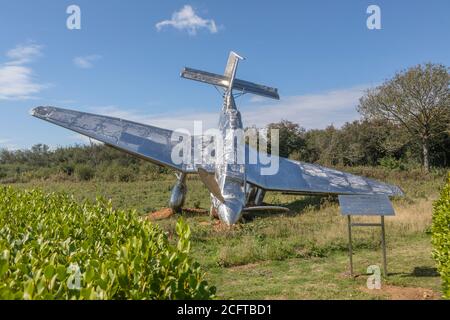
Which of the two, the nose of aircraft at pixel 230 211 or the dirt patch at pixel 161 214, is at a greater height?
the nose of aircraft at pixel 230 211

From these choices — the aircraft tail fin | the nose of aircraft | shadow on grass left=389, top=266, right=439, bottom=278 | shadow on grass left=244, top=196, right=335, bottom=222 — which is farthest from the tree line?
shadow on grass left=389, top=266, right=439, bottom=278

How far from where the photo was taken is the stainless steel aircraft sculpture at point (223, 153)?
1666cm

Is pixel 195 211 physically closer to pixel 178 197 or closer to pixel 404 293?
pixel 178 197

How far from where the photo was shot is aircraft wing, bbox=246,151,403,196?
1798 cm

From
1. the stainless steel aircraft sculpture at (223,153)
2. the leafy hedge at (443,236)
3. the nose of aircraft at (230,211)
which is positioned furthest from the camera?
the stainless steel aircraft sculpture at (223,153)

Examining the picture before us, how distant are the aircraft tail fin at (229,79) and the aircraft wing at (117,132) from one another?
306 centimetres

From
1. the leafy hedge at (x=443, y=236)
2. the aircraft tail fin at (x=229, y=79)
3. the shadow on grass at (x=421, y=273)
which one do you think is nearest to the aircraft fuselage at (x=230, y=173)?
the aircraft tail fin at (x=229, y=79)

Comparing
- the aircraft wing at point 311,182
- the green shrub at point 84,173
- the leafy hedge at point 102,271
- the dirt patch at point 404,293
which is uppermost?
the green shrub at point 84,173

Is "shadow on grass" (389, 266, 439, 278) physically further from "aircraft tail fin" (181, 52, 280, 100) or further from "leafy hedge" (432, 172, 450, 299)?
"aircraft tail fin" (181, 52, 280, 100)

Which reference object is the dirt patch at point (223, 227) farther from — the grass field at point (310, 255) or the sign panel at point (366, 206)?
the sign panel at point (366, 206)

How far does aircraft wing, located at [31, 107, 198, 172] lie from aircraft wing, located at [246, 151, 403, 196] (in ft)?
10.1

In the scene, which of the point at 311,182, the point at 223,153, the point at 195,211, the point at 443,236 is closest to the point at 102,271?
the point at 443,236
